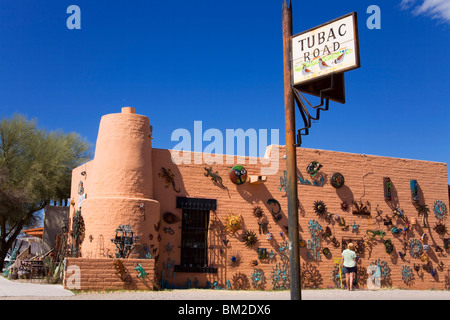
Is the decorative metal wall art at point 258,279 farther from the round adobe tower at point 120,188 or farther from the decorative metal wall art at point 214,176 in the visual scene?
the round adobe tower at point 120,188

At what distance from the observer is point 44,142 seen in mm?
24453

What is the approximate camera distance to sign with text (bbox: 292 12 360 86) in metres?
8.15

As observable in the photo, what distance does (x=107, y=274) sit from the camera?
41.7 ft

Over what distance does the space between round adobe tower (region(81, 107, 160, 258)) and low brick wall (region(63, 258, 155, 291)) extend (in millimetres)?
895

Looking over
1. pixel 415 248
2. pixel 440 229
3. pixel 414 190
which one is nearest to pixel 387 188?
pixel 414 190

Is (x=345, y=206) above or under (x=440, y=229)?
above

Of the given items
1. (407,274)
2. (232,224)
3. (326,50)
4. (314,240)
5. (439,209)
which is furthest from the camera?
(439,209)

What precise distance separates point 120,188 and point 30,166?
440 inches

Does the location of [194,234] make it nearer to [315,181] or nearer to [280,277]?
[280,277]

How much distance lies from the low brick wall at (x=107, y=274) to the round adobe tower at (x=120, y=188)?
895 mm

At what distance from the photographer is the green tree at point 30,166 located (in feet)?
74.9

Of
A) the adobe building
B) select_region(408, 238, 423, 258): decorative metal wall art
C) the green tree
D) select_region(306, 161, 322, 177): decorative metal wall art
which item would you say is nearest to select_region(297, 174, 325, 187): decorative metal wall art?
the adobe building

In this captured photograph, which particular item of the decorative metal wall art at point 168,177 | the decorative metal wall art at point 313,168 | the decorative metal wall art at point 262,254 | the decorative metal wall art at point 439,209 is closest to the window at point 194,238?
the decorative metal wall art at point 168,177

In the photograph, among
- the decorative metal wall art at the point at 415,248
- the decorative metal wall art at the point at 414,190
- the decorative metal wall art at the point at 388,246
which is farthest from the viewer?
the decorative metal wall art at the point at 414,190
